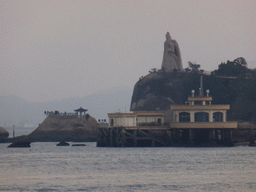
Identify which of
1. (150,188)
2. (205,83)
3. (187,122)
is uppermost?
(205,83)

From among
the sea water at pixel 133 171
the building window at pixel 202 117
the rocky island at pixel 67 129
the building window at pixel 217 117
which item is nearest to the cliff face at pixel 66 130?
the rocky island at pixel 67 129

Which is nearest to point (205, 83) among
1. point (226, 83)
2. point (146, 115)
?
point (226, 83)

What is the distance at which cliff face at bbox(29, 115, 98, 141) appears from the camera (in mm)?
173750

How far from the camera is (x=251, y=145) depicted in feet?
414

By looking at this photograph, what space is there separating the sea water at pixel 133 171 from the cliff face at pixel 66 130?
60741mm

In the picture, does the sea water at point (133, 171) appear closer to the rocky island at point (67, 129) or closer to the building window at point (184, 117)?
the building window at point (184, 117)

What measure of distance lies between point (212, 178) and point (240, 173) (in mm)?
5856

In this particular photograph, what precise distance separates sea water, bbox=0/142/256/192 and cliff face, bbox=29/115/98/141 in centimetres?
6074

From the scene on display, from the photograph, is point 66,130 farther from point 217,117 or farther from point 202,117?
point 217,117

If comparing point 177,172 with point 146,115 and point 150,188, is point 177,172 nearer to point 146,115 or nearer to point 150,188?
point 150,188

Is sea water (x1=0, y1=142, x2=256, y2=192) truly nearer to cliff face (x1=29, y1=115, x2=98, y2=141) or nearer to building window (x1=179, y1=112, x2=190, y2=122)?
building window (x1=179, y1=112, x2=190, y2=122)

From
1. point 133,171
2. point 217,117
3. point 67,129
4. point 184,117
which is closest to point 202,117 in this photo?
point 217,117

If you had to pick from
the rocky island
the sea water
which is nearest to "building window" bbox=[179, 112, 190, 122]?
the sea water

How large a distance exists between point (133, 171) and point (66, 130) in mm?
96063
